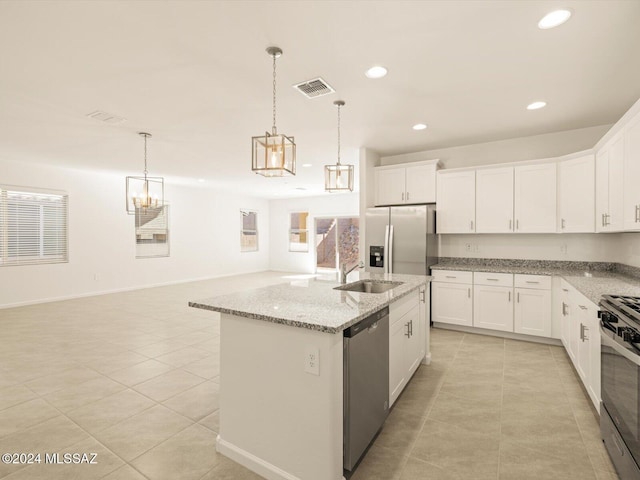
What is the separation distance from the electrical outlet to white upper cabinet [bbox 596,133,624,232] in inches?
122

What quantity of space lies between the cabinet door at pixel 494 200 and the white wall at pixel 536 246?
0.36 metres

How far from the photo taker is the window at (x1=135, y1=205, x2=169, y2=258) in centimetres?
808

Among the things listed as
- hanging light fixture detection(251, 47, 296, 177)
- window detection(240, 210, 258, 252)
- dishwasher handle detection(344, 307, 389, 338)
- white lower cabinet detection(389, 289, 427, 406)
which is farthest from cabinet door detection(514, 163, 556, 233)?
window detection(240, 210, 258, 252)

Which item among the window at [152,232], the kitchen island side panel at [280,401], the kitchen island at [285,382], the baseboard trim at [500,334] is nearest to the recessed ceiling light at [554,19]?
the kitchen island at [285,382]

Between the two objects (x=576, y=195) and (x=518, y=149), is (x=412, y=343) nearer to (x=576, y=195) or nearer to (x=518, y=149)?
(x=576, y=195)

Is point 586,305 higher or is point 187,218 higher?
point 187,218

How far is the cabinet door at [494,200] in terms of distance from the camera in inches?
175

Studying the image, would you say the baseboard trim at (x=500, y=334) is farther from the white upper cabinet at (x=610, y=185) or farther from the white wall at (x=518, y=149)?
the white wall at (x=518, y=149)

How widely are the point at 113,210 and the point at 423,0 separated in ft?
25.4

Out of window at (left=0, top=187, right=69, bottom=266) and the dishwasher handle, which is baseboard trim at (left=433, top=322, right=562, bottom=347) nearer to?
the dishwasher handle

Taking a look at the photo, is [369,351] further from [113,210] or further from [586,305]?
[113,210]

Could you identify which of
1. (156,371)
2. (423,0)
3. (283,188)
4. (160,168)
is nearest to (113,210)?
(160,168)

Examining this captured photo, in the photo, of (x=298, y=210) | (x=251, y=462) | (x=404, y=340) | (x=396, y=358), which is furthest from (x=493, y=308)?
(x=298, y=210)

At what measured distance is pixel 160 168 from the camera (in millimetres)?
6688
